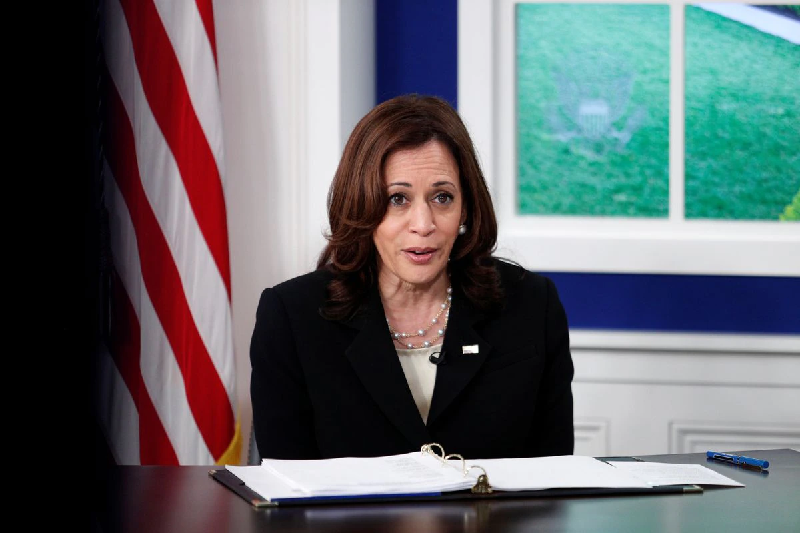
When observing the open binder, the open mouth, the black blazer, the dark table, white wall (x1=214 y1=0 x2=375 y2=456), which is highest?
white wall (x1=214 y1=0 x2=375 y2=456)

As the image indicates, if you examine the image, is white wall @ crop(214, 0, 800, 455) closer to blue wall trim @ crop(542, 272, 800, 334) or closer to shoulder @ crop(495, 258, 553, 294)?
blue wall trim @ crop(542, 272, 800, 334)

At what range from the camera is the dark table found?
1451 mm

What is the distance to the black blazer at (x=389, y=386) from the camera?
7.22 feet

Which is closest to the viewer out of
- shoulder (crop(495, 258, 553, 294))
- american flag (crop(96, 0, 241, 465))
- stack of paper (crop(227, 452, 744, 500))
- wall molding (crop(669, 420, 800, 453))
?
stack of paper (crop(227, 452, 744, 500))

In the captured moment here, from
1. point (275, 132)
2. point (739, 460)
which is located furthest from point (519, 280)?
point (275, 132)

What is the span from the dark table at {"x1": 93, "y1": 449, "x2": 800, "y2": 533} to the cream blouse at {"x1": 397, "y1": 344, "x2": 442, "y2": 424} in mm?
674

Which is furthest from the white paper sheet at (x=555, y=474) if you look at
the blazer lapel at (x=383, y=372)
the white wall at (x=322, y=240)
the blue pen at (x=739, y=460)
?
the white wall at (x=322, y=240)

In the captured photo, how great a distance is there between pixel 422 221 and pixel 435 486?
31.0 inches

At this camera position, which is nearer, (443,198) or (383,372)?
(383,372)

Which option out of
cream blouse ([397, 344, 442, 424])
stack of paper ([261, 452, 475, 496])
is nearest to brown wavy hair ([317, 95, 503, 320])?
cream blouse ([397, 344, 442, 424])

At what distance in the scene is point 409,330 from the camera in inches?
92.6

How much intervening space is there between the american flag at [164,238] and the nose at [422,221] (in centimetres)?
94

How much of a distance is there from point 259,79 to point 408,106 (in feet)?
3.36

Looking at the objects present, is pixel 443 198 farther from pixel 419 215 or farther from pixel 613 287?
pixel 613 287
